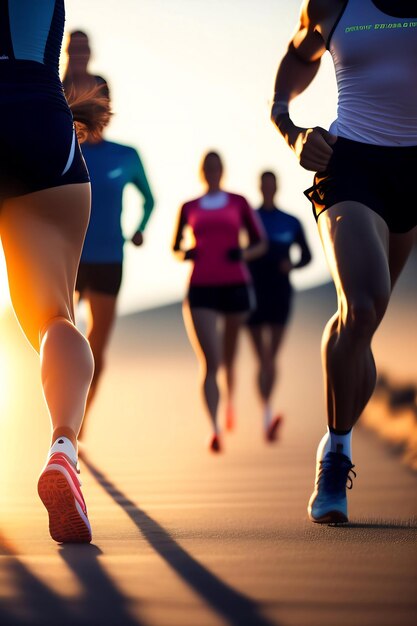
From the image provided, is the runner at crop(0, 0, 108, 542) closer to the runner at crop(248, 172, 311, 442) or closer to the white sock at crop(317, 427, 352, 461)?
the white sock at crop(317, 427, 352, 461)

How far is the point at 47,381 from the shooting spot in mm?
3449

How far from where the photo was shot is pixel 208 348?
796cm

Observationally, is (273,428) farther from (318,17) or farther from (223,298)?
(318,17)

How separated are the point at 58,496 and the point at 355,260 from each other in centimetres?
125

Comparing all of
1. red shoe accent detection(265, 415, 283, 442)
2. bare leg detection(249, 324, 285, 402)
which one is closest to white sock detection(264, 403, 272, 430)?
red shoe accent detection(265, 415, 283, 442)

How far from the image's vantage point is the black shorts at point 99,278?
676 cm

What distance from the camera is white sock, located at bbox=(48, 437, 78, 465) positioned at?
3270 mm

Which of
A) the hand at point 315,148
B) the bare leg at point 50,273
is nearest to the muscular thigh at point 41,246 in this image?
the bare leg at point 50,273

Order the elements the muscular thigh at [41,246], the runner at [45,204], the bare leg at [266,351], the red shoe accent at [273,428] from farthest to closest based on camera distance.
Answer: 1. the bare leg at [266,351]
2. the red shoe accent at [273,428]
3. the muscular thigh at [41,246]
4. the runner at [45,204]

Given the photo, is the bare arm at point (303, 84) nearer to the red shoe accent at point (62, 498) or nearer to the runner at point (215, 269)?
the red shoe accent at point (62, 498)

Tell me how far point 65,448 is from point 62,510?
6.6 inches

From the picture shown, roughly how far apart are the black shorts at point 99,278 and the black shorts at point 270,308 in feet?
11.9

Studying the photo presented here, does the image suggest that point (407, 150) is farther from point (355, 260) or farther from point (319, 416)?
point (319, 416)

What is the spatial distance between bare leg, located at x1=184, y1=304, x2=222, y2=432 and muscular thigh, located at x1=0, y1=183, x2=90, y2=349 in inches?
173
